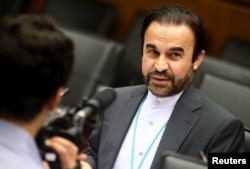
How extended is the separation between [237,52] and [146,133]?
1487 millimetres

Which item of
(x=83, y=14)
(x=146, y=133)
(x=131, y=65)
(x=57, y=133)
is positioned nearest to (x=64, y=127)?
(x=57, y=133)

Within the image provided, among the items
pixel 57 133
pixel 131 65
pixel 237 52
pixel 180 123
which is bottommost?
pixel 131 65

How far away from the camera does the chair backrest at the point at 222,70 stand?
2.02 m

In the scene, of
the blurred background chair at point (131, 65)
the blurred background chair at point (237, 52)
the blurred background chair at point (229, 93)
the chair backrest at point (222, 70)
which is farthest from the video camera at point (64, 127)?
the blurred background chair at point (237, 52)

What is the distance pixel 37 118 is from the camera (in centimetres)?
81

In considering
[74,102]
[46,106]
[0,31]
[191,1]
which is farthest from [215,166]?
[191,1]

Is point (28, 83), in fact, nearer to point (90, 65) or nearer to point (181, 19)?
point (181, 19)

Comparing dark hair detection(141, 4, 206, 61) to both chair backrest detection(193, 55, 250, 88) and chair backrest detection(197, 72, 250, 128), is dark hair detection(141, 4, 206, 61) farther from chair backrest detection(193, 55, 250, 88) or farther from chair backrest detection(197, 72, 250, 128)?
chair backrest detection(193, 55, 250, 88)

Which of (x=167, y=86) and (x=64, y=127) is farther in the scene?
(x=167, y=86)

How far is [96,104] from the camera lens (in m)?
0.88

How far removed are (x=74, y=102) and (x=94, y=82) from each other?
0.13m

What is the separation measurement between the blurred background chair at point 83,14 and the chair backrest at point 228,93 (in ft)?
4.23

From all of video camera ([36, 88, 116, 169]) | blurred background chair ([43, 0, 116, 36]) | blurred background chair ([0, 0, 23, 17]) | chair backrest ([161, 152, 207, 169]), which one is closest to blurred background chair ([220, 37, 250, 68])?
blurred background chair ([43, 0, 116, 36])

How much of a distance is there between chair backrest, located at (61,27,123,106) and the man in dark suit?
31.8 inches
